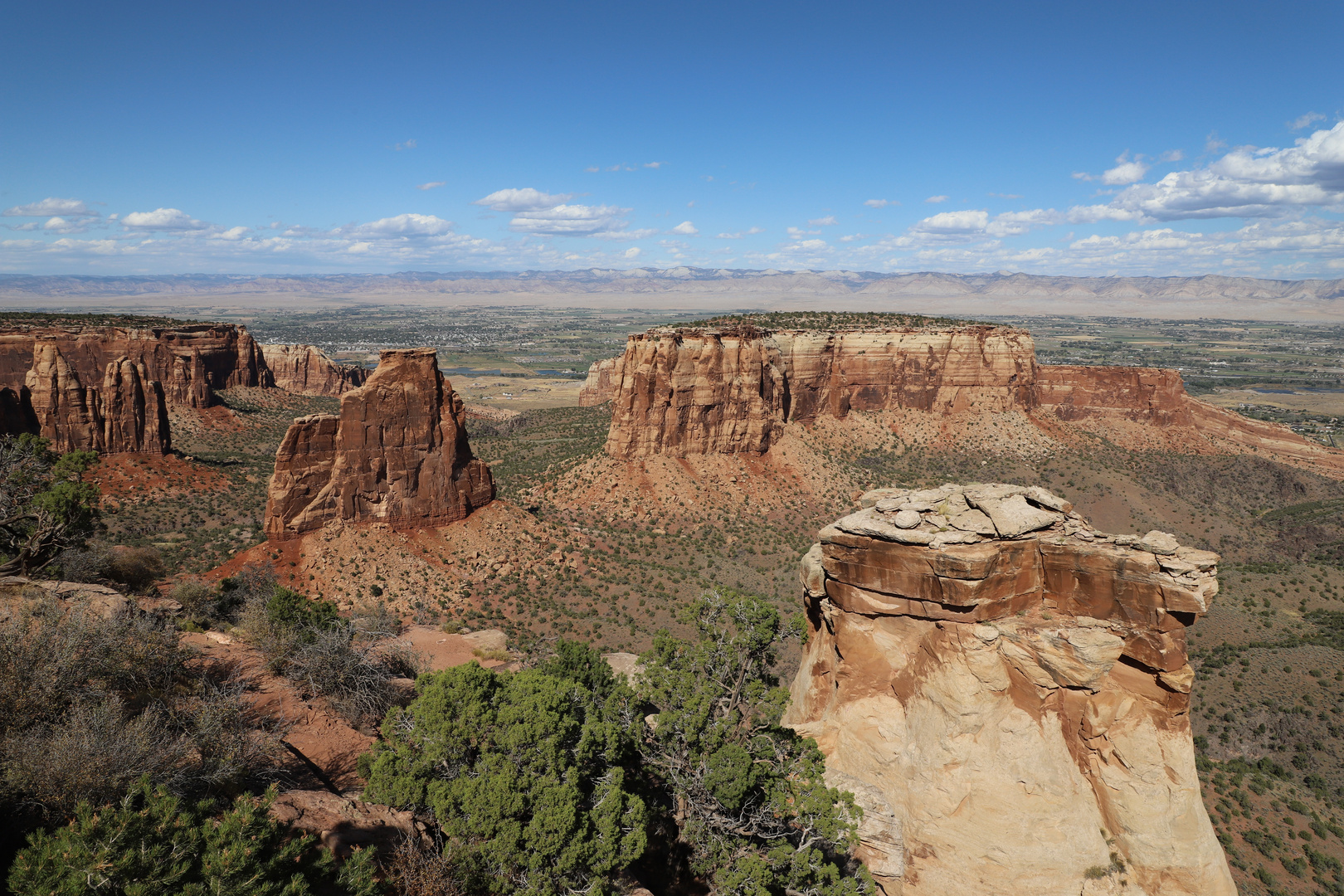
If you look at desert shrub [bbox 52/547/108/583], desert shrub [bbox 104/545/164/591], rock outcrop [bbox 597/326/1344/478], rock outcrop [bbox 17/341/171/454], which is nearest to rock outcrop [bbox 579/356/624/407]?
rock outcrop [bbox 597/326/1344/478]

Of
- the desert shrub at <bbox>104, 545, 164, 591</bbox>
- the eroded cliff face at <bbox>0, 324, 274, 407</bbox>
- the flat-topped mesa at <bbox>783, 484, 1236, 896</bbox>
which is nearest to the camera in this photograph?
the flat-topped mesa at <bbox>783, 484, 1236, 896</bbox>

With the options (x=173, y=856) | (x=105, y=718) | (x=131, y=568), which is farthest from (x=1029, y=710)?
(x=131, y=568)

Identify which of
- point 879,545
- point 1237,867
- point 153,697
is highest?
point 879,545

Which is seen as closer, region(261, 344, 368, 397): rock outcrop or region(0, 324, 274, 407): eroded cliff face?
region(0, 324, 274, 407): eroded cliff face

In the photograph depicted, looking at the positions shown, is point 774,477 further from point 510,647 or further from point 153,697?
point 153,697

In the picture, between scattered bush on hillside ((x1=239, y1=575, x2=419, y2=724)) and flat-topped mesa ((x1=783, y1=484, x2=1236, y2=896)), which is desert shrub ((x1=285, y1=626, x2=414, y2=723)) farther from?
flat-topped mesa ((x1=783, y1=484, x2=1236, y2=896))

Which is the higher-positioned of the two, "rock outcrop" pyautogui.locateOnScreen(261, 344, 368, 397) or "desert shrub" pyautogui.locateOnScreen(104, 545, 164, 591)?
"rock outcrop" pyautogui.locateOnScreen(261, 344, 368, 397)

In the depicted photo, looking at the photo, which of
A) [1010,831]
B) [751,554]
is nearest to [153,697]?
[1010,831]
